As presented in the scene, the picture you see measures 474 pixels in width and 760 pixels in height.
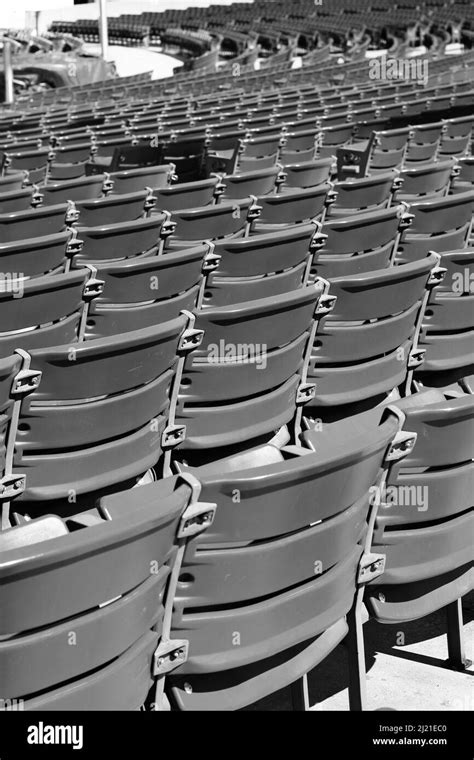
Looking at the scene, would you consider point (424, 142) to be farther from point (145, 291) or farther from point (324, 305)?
point (324, 305)

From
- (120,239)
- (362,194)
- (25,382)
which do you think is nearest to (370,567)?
(25,382)

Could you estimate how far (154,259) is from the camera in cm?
388

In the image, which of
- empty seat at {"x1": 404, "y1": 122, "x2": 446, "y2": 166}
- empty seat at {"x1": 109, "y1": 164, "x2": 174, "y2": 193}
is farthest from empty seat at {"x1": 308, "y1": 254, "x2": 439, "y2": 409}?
empty seat at {"x1": 404, "y1": 122, "x2": 446, "y2": 166}

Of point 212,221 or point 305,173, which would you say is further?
point 305,173

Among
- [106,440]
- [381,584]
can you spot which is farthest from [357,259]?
[381,584]

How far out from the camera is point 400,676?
2.75 m

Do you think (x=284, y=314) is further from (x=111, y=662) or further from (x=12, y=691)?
(x=12, y=691)

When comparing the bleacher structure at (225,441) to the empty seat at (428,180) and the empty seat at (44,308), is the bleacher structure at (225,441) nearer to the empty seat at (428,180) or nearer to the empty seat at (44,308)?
the empty seat at (44,308)

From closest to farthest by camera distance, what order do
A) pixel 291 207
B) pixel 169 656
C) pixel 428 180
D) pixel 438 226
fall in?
1. pixel 169 656
2. pixel 438 226
3. pixel 291 207
4. pixel 428 180

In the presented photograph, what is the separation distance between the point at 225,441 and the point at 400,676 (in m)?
0.85

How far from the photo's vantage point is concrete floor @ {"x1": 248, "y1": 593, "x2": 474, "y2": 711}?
265 centimetres

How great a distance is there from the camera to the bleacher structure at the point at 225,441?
1.93 m

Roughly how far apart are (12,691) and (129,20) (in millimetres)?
40277

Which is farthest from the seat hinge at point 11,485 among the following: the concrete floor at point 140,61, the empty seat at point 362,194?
the concrete floor at point 140,61
